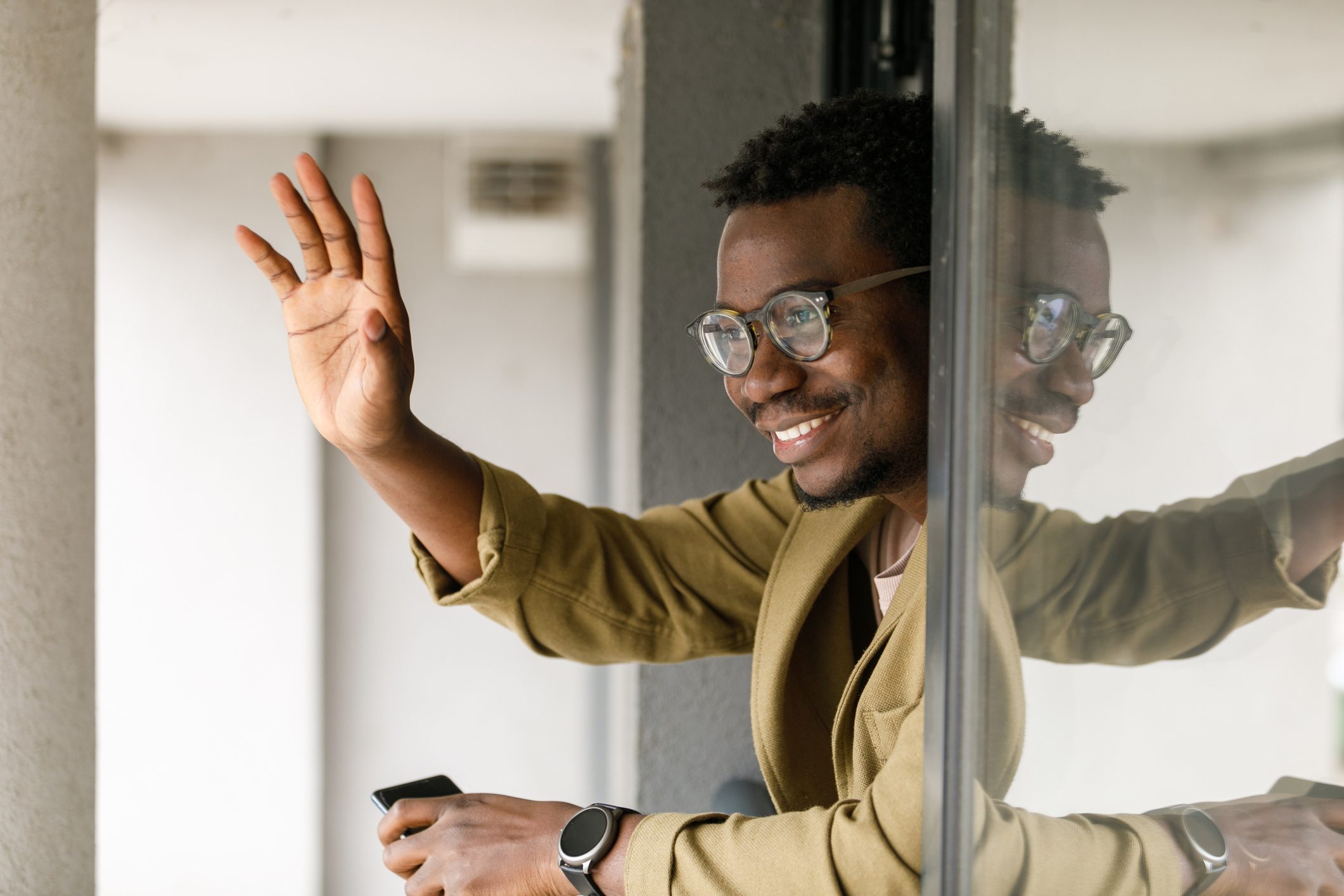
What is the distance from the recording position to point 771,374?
1191 mm

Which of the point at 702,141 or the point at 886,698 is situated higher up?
the point at 702,141

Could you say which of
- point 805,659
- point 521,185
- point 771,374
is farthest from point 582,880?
point 521,185

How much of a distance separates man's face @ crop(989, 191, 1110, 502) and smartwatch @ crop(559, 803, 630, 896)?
46 cm

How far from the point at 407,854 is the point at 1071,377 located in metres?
0.77

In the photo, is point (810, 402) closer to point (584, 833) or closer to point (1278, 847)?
point (584, 833)

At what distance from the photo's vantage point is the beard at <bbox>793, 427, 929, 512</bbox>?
118 cm

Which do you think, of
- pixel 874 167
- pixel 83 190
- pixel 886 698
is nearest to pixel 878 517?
pixel 886 698

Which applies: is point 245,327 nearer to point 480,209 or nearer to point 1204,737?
point 480,209

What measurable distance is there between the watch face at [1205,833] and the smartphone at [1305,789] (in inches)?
2.4

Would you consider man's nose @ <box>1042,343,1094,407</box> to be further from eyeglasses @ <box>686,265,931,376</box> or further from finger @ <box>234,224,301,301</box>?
finger @ <box>234,224,301,301</box>

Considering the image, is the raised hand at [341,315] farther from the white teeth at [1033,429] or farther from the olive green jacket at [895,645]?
the white teeth at [1033,429]

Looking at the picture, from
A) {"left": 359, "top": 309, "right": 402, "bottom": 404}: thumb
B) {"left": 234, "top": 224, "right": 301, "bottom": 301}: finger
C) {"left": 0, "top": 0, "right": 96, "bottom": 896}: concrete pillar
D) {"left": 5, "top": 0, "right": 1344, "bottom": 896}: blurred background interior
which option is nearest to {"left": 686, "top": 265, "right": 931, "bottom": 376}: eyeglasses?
{"left": 359, "top": 309, "right": 402, "bottom": 404}: thumb

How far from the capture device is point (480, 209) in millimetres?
3996

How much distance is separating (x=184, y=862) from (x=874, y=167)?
3.79 metres
